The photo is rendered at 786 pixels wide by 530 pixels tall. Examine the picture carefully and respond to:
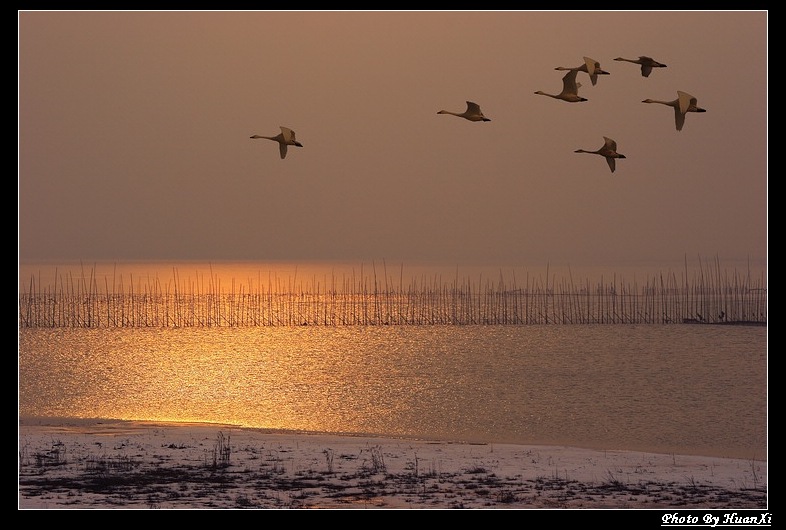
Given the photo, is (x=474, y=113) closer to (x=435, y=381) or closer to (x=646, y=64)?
(x=646, y=64)

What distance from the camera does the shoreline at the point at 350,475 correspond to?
16.5 meters

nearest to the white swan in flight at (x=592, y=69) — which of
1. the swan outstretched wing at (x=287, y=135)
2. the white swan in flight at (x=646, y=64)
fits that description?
the white swan in flight at (x=646, y=64)

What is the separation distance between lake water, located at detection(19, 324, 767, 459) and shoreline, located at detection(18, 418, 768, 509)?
318 inches

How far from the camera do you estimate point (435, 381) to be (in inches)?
1887

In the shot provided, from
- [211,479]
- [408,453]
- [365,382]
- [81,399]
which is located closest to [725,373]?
[365,382]

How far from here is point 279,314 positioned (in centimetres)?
8906

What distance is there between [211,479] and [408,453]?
428cm

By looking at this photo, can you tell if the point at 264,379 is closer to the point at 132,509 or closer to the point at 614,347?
the point at 614,347

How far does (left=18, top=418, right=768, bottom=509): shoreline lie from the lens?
1645 centimetres

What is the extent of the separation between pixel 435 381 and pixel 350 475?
29.9m

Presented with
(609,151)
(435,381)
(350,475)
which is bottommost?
(350,475)

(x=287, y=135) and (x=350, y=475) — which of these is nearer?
(x=350, y=475)

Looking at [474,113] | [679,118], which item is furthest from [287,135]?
[679,118]

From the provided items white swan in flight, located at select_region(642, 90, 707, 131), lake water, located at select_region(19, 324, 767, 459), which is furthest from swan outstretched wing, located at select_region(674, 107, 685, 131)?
lake water, located at select_region(19, 324, 767, 459)
